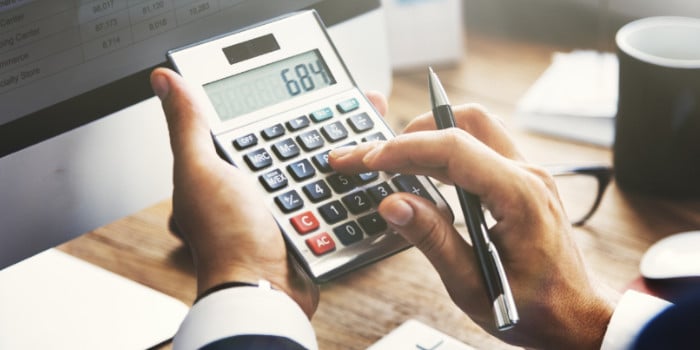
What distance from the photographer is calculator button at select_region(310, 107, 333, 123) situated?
2.08 feet

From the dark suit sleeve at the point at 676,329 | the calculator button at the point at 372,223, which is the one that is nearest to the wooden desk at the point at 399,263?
the calculator button at the point at 372,223

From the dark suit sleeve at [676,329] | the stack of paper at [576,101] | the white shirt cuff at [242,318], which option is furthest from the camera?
the stack of paper at [576,101]

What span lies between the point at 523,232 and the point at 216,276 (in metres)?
0.20

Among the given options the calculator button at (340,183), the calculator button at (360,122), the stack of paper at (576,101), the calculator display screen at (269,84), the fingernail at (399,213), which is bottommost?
the stack of paper at (576,101)

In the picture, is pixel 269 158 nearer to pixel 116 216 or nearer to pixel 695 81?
pixel 116 216

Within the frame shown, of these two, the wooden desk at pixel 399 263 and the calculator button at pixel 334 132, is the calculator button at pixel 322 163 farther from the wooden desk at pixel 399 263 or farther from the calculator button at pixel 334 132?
the wooden desk at pixel 399 263

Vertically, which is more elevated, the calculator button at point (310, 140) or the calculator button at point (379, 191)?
the calculator button at point (310, 140)

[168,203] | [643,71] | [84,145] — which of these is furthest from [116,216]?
[643,71]

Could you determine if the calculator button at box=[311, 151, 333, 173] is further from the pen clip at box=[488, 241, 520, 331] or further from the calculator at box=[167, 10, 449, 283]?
the pen clip at box=[488, 241, 520, 331]

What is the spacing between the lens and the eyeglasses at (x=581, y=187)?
781 millimetres

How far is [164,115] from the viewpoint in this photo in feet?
2.00

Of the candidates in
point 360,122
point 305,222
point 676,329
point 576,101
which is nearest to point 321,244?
point 305,222

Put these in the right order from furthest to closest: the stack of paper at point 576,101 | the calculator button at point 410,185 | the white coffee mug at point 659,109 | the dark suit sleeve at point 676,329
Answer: the stack of paper at point 576,101 < the white coffee mug at point 659,109 < the calculator button at point 410,185 < the dark suit sleeve at point 676,329

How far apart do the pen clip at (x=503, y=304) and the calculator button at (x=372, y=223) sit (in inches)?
2.9
